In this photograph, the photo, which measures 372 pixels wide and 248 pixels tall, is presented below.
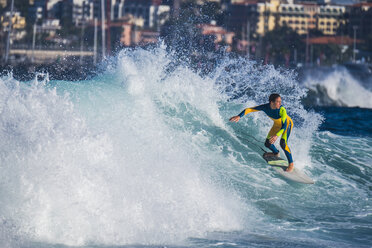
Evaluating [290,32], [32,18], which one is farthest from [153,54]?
[290,32]

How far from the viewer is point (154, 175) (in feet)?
27.4

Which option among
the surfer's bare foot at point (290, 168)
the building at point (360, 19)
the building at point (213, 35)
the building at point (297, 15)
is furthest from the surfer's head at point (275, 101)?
the building at point (360, 19)

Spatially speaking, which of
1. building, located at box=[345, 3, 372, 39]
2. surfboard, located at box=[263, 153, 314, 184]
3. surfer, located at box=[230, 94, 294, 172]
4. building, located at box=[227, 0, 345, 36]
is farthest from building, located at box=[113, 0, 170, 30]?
surfer, located at box=[230, 94, 294, 172]

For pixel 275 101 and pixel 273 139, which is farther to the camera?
pixel 273 139

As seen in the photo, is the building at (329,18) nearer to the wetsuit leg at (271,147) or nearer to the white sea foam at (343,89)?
the white sea foam at (343,89)

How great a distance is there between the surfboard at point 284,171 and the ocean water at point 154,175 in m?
0.11

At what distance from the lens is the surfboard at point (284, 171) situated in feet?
34.6

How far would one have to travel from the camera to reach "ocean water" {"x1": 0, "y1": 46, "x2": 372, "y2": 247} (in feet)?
24.2

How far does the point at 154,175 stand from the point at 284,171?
10.0 feet

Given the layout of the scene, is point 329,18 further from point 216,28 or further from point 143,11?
point 143,11

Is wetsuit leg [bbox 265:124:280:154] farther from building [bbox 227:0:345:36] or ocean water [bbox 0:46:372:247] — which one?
building [bbox 227:0:345:36]

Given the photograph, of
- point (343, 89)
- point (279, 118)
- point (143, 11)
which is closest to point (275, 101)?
point (279, 118)

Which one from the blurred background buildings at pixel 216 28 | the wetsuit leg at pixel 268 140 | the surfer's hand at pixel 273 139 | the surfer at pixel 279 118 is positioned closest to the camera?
the surfer at pixel 279 118

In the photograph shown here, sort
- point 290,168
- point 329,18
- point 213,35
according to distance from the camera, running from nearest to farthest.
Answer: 1. point 290,168
2. point 213,35
3. point 329,18
